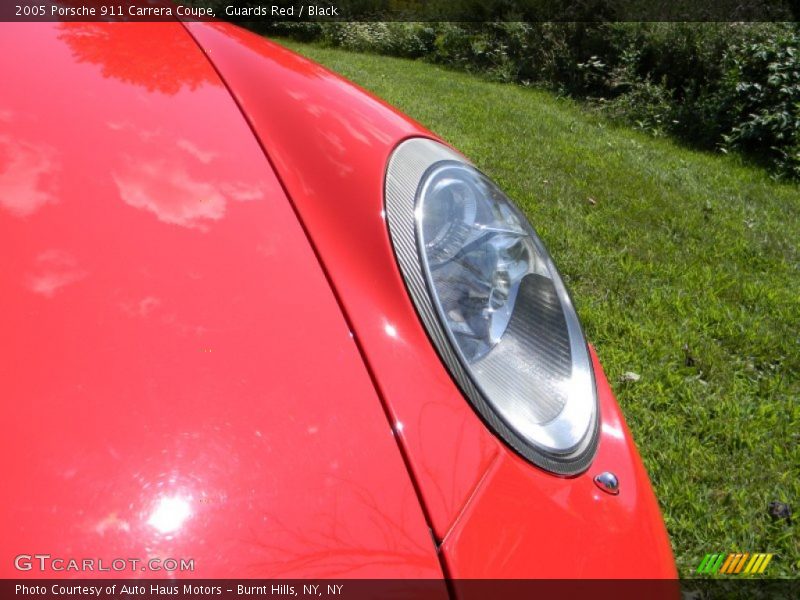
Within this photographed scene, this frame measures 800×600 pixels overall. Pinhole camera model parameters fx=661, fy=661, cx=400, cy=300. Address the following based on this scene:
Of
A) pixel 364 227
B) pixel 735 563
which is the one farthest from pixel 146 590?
pixel 735 563

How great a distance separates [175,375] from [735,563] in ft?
5.43

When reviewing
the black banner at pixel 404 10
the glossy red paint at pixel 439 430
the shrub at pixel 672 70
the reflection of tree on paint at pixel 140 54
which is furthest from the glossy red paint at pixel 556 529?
the shrub at pixel 672 70

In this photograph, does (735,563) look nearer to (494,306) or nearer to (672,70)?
(494,306)

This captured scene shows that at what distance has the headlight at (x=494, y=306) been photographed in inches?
36.0

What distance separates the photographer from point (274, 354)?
0.77 meters

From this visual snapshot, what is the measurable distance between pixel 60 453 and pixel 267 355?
24 cm

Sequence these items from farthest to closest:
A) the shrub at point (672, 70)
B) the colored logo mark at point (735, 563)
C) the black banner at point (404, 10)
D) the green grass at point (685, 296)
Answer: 1. the shrub at point (672, 70)
2. the green grass at point (685, 296)
3. the colored logo mark at point (735, 563)
4. the black banner at point (404, 10)

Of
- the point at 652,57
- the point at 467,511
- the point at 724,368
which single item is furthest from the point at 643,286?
the point at 652,57

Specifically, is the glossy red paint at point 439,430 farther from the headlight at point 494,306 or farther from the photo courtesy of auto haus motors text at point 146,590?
the photo courtesy of auto haus motors text at point 146,590

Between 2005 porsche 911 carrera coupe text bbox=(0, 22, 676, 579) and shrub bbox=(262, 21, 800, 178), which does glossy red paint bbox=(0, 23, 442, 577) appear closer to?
2005 porsche 911 carrera coupe text bbox=(0, 22, 676, 579)

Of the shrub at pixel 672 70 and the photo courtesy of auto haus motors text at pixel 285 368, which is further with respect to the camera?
the shrub at pixel 672 70

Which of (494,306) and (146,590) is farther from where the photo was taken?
(494,306)

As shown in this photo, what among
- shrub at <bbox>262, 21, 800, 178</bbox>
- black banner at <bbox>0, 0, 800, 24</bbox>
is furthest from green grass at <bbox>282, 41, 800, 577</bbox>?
black banner at <bbox>0, 0, 800, 24</bbox>

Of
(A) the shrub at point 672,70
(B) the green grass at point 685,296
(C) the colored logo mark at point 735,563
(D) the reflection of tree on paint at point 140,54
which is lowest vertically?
(C) the colored logo mark at point 735,563
